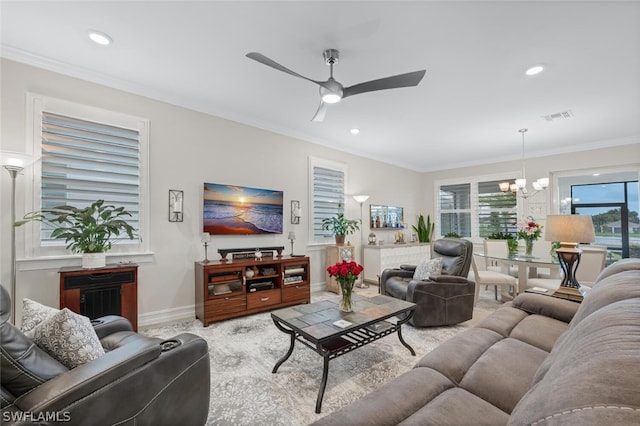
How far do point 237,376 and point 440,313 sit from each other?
2315 mm

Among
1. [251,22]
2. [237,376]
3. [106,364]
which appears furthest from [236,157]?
[106,364]

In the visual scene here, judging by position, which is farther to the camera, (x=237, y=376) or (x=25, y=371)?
(x=237, y=376)

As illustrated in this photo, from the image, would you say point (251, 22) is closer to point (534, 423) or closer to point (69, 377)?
point (69, 377)

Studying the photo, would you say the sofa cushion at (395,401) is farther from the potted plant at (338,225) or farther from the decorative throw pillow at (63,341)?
the potted plant at (338,225)

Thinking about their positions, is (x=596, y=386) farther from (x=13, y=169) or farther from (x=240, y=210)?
(x=240, y=210)

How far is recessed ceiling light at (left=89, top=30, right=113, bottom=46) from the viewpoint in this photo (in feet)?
7.55

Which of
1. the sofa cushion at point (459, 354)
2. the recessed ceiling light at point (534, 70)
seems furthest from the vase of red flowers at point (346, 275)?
the recessed ceiling light at point (534, 70)

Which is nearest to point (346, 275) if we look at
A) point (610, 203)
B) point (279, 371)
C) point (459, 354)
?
point (279, 371)

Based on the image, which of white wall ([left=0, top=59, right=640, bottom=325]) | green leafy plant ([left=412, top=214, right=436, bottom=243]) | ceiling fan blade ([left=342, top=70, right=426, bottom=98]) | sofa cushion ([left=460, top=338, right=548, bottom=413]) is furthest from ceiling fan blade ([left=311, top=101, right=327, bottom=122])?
green leafy plant ([left=412, top=214, right=436, bottom=243])

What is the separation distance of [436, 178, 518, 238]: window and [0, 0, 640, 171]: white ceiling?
94.9 inches

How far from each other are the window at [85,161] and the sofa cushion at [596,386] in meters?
3.73

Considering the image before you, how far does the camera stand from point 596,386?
543 mm

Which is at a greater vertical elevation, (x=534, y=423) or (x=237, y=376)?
(x=534, y=423)

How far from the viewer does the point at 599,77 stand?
2887 millimetres
